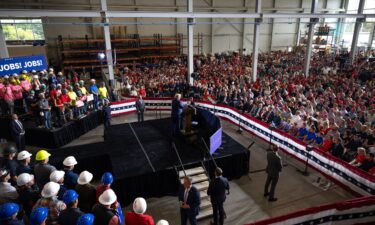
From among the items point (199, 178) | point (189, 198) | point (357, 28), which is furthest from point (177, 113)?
point (357, 28)

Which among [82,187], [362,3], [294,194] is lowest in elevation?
[294,194]

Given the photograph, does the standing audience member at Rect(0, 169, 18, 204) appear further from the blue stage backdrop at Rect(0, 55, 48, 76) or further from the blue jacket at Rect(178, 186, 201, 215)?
the blue stage backdrop at Rect(0, 55, 48, 76)

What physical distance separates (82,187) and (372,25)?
36.8 metres

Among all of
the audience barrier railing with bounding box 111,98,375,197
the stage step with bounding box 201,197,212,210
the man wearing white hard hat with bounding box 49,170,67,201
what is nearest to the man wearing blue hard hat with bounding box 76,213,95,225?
the man wearing white hard hat with bounding box 49,170,67,201

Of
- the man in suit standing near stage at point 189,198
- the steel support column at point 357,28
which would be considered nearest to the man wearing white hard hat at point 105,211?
the man in suit standing near stage at point 189,198

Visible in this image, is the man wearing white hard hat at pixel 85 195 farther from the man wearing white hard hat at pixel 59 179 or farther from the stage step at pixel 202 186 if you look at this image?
the stage step at pixel 202 186

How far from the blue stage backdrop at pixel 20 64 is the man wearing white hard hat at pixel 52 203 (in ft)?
31.3

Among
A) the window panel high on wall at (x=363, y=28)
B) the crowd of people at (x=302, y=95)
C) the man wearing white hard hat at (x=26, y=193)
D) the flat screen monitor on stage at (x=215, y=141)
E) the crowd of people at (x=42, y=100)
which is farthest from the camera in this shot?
the window panel high on wall at (x=363, y=28)

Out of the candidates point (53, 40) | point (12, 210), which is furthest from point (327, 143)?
point (53, 40)

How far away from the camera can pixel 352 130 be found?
9.34 meters

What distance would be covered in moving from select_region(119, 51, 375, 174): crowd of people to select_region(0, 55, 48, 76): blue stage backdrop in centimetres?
488

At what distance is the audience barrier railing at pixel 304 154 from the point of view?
699 cm

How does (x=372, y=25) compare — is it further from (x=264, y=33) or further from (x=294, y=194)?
(x=294, y=194)

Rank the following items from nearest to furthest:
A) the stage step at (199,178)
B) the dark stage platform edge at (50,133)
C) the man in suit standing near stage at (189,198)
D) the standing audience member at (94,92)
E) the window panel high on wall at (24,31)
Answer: the man in suit standing near stage at (189,198)
the stage step at (199,178)
the dark stage platform edge at (50,133)
the standing audience member at (94,92)
the window panel high on wall at (24,31)
